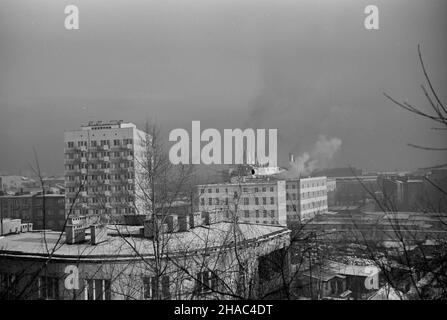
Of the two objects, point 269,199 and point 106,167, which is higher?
point 106,167

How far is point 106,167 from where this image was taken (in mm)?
3172

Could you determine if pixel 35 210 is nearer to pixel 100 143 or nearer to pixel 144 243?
pixel 100 143

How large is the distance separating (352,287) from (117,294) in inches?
61.3

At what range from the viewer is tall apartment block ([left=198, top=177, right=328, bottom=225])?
2.95 metres

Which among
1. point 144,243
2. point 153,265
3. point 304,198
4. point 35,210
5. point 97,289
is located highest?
point 304,198

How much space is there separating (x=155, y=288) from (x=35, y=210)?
1.36 m

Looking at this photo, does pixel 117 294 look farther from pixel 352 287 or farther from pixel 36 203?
pixel 352 287

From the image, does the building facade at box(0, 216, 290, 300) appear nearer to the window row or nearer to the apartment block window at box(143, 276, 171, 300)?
the apartment block window at box(143, 276, 171, 300)

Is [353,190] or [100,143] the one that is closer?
[353,190]

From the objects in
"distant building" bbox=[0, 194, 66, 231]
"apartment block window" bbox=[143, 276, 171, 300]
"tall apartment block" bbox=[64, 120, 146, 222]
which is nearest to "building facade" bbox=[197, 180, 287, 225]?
"tall apartment block" bbox=[64, 120, 146, 222]

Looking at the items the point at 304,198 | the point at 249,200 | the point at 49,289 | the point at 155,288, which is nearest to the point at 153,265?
the point at 155,288

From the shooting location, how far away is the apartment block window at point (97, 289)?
274 centimetres

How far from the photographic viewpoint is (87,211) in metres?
3.30

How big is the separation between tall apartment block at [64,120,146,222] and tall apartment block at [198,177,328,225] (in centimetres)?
55
